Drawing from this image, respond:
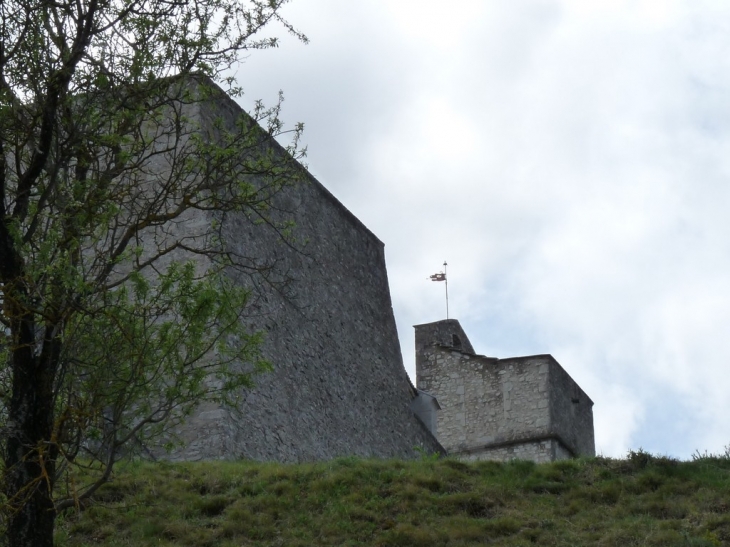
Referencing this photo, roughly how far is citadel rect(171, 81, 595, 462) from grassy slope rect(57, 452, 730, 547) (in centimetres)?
263

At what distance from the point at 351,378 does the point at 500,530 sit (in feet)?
31.8

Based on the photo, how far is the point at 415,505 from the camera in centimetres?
1066

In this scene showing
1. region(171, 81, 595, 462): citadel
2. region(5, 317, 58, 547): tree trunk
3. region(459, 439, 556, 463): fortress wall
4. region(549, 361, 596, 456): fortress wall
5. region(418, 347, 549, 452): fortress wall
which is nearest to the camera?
region(5, 317, 58, 547): tree trunk

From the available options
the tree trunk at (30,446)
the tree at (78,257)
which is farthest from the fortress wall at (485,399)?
the tree trunk at (30,446)

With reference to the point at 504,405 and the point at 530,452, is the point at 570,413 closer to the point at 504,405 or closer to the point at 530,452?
the point at 504,405

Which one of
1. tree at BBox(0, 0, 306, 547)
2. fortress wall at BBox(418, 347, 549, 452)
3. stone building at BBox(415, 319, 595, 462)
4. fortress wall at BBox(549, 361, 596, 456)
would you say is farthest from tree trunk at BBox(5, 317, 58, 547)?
fortress wall at BBox(549, 361, 596, 456)

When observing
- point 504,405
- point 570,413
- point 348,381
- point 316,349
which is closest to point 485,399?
point 504,405

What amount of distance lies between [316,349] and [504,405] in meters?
10.0

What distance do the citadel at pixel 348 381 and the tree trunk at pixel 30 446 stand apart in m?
3.63

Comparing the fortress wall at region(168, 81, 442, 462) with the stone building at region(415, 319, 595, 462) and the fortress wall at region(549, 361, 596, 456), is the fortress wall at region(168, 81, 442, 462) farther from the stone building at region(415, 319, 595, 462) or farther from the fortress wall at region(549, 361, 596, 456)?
the fortress wall at region(549, 361, 596, 456)

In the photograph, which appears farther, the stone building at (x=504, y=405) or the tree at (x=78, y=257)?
the stone building at (x=504, y=405)

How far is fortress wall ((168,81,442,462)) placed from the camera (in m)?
15.4

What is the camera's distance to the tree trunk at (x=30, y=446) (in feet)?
25.8

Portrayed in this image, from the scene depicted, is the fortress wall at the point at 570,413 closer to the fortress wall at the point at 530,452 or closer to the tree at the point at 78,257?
the fortress wall at the point at 530,452
